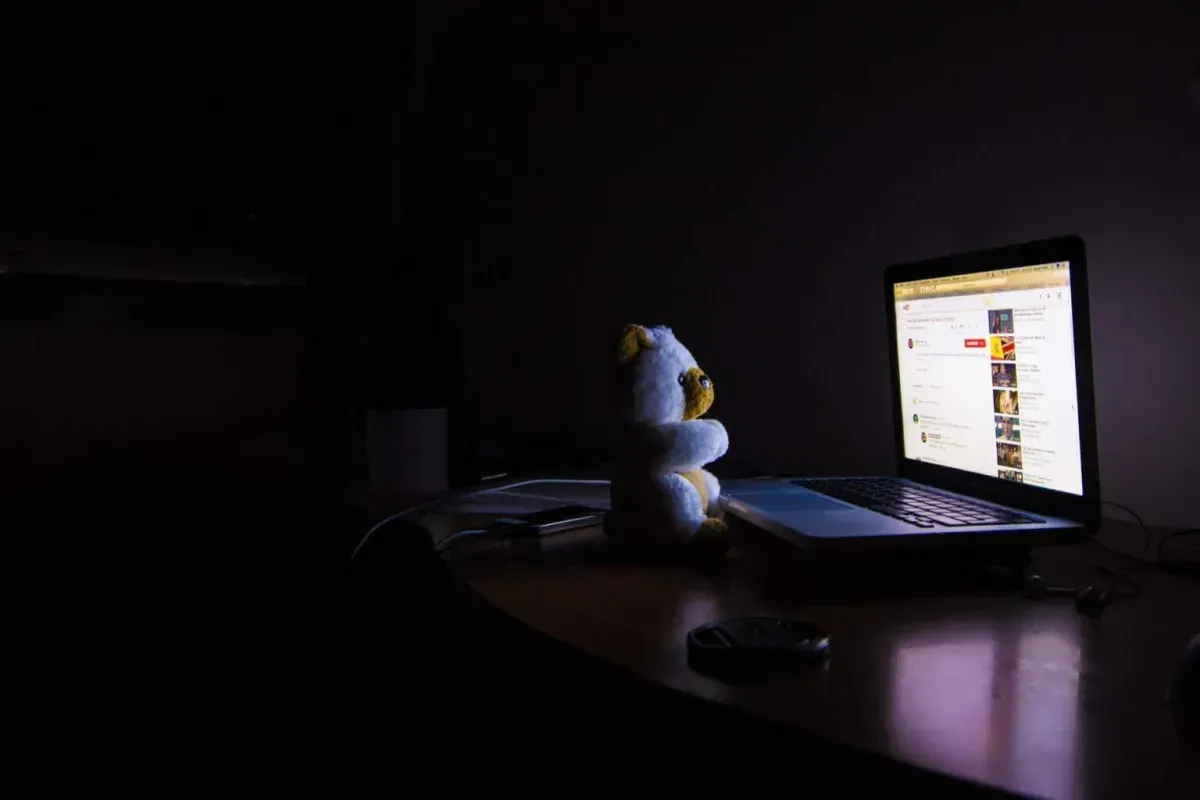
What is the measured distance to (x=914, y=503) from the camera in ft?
3.03

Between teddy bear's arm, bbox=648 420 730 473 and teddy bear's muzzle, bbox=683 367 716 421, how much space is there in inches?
2.2

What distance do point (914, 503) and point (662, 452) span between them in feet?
0.93

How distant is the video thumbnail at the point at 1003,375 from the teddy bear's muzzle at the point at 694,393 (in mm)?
302

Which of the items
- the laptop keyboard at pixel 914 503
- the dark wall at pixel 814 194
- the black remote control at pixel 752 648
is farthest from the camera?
the dark wall at pixel 814 194

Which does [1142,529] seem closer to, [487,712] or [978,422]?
[978,422]

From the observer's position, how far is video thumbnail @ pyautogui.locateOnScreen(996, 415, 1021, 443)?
880 millimetres

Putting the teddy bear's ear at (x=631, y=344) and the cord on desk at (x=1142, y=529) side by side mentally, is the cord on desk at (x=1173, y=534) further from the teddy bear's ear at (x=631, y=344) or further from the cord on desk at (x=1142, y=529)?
the teddy bear's ear at (x=631, y=344)

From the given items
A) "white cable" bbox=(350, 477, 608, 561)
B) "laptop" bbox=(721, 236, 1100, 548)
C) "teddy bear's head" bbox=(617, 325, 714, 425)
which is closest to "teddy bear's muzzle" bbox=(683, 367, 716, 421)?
"teddy bear's head" bbox=(617, 325, 714, 425)

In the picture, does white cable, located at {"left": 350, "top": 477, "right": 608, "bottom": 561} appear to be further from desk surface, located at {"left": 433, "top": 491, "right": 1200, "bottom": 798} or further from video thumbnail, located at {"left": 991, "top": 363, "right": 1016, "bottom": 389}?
video thumbnail, located at {"left": 991, "top": 363, "right": 1016, "bottom": 389}

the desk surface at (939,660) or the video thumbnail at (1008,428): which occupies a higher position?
the video thumbnail at (1008,428)

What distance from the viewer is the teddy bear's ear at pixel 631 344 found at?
0.92m

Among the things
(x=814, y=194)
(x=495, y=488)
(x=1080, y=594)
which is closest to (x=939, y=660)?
(x=1080, y=594)

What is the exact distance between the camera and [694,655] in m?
0.58

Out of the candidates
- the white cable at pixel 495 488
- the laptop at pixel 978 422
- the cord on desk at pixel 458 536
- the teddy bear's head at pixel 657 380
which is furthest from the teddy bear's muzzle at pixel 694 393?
the white cable at pixel 495 488
